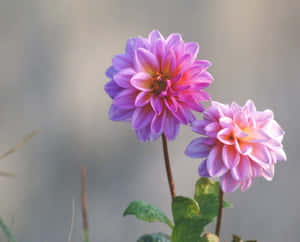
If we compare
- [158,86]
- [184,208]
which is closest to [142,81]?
[158,86]

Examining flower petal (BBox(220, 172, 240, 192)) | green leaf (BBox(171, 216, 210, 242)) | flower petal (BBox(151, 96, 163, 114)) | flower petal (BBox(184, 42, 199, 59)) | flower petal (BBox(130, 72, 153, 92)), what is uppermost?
flower petal (BBox(184, 42, 199, 59))

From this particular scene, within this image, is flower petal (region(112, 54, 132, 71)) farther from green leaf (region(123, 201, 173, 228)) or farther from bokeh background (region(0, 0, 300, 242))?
bokeh background (region(0, 0, 300, 242))

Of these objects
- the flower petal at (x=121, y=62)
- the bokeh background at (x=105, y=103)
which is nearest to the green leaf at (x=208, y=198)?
the flower petal at (x=121, y=62)

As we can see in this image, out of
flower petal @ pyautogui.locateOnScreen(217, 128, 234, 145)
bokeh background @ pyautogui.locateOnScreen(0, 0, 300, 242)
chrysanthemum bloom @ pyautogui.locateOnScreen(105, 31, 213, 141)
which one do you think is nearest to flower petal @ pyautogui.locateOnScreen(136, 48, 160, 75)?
chrysanthemum bloom @ pyautogui.locateOnScreen(105, 31, 213, 141)

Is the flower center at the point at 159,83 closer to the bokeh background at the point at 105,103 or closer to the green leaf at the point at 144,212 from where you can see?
the green leaf at the point at 144,212

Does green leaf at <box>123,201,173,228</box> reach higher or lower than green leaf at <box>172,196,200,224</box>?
lower

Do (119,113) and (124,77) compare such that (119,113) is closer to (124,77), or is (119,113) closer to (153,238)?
(124,77)

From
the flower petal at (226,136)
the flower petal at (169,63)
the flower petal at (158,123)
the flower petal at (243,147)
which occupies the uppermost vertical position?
the flower petal at (169,63)
